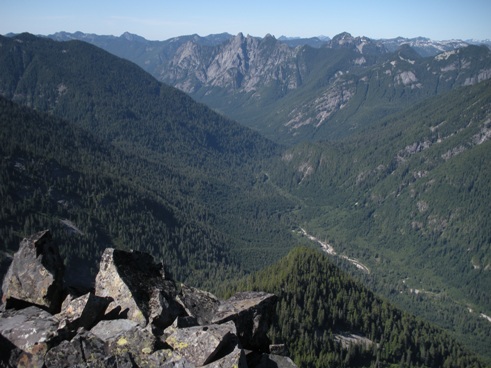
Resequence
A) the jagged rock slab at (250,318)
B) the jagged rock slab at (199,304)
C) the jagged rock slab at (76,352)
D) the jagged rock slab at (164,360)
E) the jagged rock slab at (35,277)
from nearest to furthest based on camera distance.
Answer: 1. the jagged rock slab at (76,352)
2. the jagged rock slab at (164,360)
3. the jagged rock slab at (35,277)
4. the jagged rock slab at (199,304)
5. the jagged rock slab at (250,318)

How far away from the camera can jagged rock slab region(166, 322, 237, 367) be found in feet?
91.1

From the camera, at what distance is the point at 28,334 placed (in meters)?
28.2

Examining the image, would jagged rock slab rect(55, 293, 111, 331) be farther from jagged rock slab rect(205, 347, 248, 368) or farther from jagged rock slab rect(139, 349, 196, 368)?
jagged rock slab rect(205, 347, 248, 368)

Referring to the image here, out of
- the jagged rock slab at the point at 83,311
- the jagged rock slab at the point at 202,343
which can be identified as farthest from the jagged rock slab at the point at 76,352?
the jagged rock slab at the point at 202,343

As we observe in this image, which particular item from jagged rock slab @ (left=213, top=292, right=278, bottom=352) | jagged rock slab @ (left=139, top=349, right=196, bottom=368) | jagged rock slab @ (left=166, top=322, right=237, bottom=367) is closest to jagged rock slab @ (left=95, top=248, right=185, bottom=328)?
jagged rock slab @ (left=166, top=322, right=237, bottom=367)

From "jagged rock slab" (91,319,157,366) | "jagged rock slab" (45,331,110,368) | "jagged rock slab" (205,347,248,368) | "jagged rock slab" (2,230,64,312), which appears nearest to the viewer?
"jagged rock slab" (45,331,110,368)

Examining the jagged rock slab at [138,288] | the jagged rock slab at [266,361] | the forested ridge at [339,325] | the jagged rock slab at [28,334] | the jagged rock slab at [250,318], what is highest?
the jagged rock slab at [138,288]

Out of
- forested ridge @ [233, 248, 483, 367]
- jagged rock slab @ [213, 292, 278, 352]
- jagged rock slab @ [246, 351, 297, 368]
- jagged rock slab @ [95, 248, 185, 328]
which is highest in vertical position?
jagged rock slab @ [95, 248, 185, 328]

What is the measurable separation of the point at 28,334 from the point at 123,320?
583cm

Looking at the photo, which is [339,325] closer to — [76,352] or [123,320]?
[123,320]

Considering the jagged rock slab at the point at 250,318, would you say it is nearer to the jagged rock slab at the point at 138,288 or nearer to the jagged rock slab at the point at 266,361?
the jagged rock slab at the point at 266,361

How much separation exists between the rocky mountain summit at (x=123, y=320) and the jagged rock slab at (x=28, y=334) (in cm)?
6

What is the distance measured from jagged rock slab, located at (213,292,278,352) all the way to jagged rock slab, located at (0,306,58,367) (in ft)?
38.9

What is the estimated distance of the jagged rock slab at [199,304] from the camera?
113 ft
